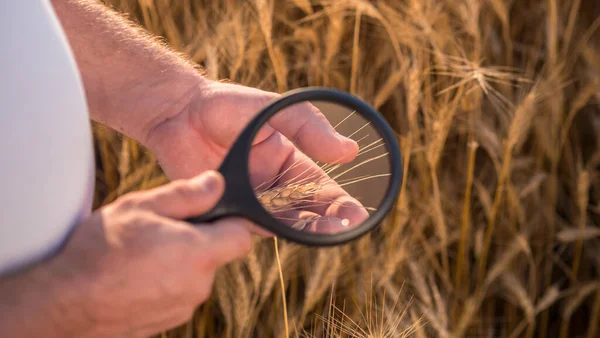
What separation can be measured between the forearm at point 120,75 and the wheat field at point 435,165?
30 centimetres

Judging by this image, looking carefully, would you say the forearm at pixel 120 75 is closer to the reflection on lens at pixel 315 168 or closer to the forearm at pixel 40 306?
the reflection on lens at pixel 315 168

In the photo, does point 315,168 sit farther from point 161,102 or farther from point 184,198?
point 184,198

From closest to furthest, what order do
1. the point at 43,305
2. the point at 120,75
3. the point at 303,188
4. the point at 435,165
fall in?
1. the point at 43,305
2. the point at 303,188
3. the point at 120,75
4. the point at 435,165

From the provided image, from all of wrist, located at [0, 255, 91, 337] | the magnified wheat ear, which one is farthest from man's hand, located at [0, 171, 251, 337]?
the magnified wheat ear

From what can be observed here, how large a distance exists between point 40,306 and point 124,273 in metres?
0.07

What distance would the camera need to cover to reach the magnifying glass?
0.64m

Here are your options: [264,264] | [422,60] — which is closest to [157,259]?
[264,264]

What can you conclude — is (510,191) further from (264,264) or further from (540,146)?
(264,264)

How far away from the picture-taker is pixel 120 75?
0.94 metres

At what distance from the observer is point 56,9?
0.93 metres

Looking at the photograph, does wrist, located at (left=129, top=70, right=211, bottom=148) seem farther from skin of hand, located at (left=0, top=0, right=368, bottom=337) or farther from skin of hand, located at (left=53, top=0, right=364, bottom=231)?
skin of hand, located at (left=0, top=0, right=368, bottom=337)

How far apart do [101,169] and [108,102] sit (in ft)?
2.65

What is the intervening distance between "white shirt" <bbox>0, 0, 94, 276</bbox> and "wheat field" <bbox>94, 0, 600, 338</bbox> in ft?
2.00

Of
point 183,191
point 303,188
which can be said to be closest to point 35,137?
point 183,191
